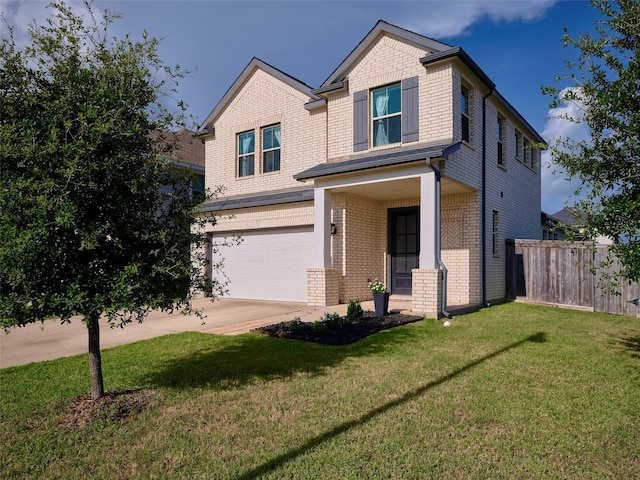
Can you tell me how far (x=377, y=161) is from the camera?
10164mm

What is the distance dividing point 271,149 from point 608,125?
11.0 meters

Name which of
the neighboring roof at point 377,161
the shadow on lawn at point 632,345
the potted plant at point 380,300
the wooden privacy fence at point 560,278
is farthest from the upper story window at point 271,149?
the shadow on lawn at point 632,345

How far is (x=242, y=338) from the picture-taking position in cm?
773

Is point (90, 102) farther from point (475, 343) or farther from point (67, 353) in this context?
point (475, 343)

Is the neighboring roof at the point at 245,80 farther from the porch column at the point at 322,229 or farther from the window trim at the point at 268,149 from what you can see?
the porch column at the point at 322,229

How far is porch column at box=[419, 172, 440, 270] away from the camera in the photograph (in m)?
Result: 9.44

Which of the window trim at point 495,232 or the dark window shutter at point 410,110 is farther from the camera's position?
the window trim at point 495,232

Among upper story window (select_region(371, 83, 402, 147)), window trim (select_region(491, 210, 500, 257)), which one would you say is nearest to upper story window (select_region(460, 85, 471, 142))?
upper story window (select_region(371, 83, 402, 147))

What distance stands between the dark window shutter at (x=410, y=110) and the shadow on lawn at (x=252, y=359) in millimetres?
5416

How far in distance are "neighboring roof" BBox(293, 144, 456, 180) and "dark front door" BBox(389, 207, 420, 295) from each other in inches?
105

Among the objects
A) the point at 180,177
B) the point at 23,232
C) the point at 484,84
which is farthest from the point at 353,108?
the point at 23,232

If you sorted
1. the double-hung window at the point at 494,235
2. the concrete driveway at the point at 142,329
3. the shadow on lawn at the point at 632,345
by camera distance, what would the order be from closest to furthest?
the shadow on lawn at the point at 632,345 < the concrete driveway at the point at 142,329 < the double-hung window at the point at 494,235

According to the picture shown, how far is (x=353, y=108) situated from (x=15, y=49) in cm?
911

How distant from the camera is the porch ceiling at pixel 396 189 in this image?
34.9 ft
